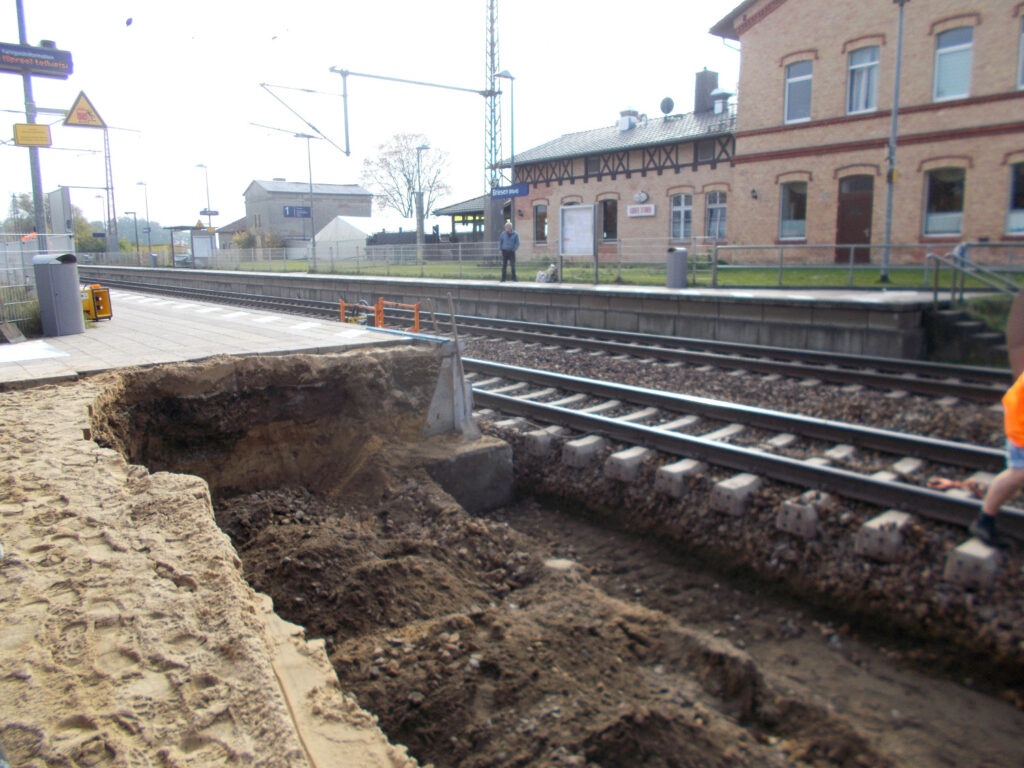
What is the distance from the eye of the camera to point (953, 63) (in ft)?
71.6

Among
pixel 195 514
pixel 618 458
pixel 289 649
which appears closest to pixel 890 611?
pixel 618 458

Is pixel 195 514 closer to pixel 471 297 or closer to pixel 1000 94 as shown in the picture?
pixel 471 297

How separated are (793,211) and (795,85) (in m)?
4.40

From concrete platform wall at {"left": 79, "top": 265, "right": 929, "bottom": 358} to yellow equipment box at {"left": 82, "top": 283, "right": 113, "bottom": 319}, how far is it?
5.37m

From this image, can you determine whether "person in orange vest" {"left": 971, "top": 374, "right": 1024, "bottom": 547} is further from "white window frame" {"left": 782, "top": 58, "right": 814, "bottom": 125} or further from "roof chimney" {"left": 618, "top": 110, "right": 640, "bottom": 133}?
"roof chimney" {"left": 618, "top": 110, "right": 640, "bottom": 133}

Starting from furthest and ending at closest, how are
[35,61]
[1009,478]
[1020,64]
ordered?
[1020,64], [35,61], [1009,478]

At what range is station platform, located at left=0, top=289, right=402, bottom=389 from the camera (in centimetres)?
667

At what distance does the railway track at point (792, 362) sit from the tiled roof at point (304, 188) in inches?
2982

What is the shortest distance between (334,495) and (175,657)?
377 cm

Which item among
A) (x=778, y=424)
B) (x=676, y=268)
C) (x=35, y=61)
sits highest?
(x=35, y=61)

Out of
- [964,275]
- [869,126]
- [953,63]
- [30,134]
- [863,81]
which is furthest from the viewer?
[863,81]

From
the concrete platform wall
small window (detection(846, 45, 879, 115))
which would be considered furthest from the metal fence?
small window (detection(846, 45, 879, 115))

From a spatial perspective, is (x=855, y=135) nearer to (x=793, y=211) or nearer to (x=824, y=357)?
(x=793, y=211)

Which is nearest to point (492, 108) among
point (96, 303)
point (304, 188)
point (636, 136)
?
point (636, 136)
